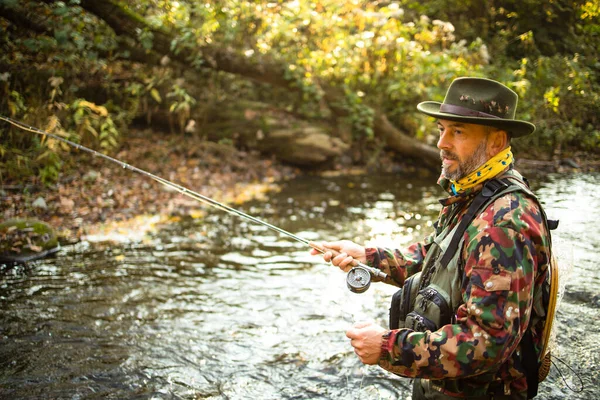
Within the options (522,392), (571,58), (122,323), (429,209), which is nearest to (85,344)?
(122,323)

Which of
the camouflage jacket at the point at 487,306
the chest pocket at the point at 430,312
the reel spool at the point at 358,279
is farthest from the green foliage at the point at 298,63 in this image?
the chest pocket at the point at 430,312

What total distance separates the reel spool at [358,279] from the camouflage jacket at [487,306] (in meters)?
0.63

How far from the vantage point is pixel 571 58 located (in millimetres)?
7316

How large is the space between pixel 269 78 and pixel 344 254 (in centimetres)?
1041

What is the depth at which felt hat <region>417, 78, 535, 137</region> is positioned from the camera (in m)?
2.36

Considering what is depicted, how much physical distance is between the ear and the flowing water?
788 millimetres

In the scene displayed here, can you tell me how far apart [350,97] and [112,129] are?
241 inches

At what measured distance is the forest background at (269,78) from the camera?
8.20 meters

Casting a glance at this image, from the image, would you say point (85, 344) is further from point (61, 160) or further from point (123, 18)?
point (123, 18)

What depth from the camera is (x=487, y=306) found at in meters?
2.04

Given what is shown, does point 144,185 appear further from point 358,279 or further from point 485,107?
point 485,107

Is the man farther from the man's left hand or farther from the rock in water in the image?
the rock in water

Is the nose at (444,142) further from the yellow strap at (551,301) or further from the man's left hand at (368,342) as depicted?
the man's left hand at (368,342)

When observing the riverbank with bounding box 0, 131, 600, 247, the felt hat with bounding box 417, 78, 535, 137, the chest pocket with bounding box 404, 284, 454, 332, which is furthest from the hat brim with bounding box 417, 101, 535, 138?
the riverbank with bounding box 0, 131, 600, 247
